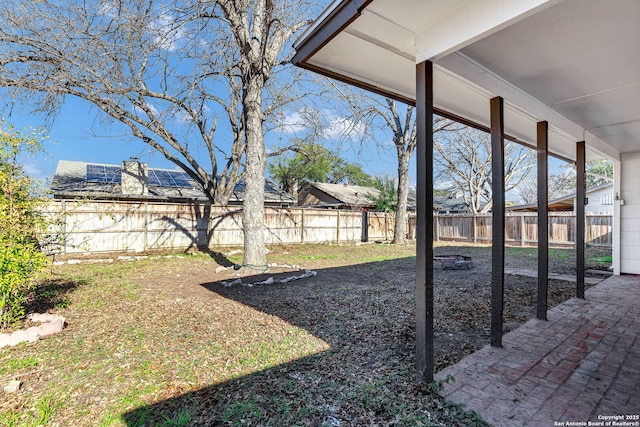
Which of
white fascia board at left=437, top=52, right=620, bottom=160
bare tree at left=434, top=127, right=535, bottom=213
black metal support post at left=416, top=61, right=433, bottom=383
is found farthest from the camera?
bare tree at left=434, top=127, right=535, bottom=213

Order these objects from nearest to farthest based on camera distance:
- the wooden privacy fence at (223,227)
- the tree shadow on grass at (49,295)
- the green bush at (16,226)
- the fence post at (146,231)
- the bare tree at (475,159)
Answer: the green bush at (16,226)
the tree shadow on grass at (49,295)
the wooden privacy fence at (223,227)
the fence post at (146,231)
the bare tree at (475,159)

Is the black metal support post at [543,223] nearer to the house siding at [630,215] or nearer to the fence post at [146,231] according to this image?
the house siding at [630,215]

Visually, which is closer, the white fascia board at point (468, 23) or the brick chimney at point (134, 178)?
the white fascia board at point (468, 23)

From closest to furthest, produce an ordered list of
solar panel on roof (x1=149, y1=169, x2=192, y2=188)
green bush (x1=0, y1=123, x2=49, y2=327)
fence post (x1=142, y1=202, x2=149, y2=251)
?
green bush (x1=0, y1=123, x2=49, y2=327) < fence post (x1=142, y1=202, x2=149, y2=251) < solar panel on roof (x1=149, y1=169, x2=192, y2=188)

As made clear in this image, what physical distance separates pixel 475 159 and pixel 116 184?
20059mm

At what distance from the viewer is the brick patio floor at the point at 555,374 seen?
6.25 ft

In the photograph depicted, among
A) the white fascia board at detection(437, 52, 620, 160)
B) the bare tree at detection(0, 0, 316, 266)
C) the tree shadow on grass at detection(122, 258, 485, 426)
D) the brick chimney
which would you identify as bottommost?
the tree shadow on grass at detection(122, 258, 485, 426)

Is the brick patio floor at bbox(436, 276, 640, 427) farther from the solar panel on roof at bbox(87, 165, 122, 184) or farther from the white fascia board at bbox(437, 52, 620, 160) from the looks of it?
the solar panel on roof at bbox(87, 165, 122, 184)

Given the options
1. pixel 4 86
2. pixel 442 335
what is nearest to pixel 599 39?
pixel 442 335

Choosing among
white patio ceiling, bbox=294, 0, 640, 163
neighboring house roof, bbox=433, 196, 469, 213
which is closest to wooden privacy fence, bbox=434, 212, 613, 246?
neighboring house roof, bbox=433, 196, 469, 213

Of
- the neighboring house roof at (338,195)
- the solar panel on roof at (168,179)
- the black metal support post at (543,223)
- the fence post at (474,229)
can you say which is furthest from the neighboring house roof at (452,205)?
the black metal support post at (543,223)

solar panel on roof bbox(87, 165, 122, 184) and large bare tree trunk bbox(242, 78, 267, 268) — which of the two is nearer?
large bare tree trunk bbox(242, 78, 267, 268)

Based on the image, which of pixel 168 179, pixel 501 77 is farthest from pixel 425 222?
pixel 168 179

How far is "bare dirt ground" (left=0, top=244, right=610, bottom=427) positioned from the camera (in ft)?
6.32
